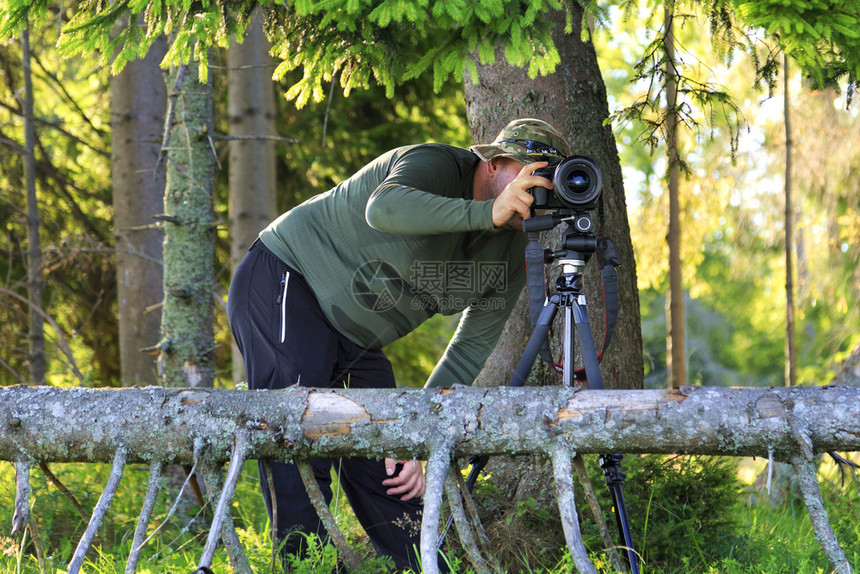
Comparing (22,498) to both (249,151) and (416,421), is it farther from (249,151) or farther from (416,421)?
(249,151)

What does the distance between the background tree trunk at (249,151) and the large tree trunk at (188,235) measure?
1.64 m

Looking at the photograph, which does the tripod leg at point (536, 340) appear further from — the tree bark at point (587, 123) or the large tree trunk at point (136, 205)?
the large tree trunk at point (136, 205)

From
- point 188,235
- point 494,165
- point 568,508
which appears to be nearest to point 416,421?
point 568,508

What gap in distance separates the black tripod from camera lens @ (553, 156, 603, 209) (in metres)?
0.06

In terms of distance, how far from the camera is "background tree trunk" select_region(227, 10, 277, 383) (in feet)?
19.2

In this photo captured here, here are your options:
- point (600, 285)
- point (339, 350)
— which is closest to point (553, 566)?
point (339, 350)

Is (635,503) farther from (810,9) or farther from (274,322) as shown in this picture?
(810,9)

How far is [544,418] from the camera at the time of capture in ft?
7.07

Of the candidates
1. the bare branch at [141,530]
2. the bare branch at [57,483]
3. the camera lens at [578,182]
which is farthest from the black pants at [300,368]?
the camera lens at [578,182]

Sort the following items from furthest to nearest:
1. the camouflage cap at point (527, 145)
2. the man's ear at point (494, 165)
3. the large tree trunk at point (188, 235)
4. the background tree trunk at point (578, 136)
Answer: the large tree trunk at point (188, 235) → the background tree trunk at point (578, 136) → the man's ear at point (494, 165) → the camouflage cap at point (527, 145)

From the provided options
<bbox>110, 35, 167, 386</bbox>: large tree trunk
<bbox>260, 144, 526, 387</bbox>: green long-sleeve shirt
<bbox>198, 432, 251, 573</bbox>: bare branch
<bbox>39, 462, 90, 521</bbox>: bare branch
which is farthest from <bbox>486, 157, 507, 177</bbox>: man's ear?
<bbox>110, 35, 167, 386</bbox>: large tree trunk

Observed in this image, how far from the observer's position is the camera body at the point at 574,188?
2.31 m

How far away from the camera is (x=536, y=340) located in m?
2.39

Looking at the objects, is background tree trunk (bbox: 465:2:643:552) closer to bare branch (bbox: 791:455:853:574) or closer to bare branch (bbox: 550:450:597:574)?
bare branch (bbox: 550:450:597:574)
